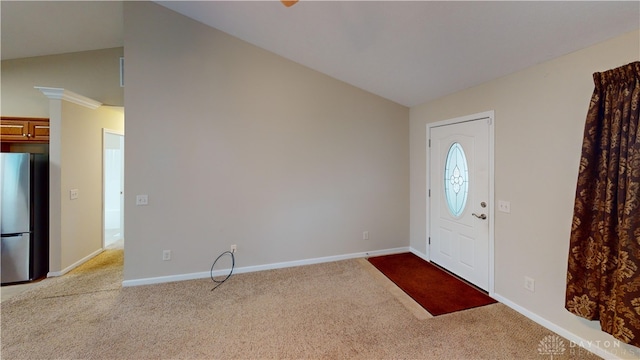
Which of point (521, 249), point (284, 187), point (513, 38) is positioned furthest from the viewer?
point (284, 187)

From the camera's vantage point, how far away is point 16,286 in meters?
3.08

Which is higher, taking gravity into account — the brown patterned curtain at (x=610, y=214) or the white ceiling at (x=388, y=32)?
the white ceiling at (x=388, y=32)

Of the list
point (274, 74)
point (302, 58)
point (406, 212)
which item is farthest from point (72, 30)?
point (406, 212)

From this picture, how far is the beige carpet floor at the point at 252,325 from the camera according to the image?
1969mm

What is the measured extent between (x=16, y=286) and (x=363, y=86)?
17.2ft

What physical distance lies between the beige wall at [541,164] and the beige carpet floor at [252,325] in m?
0.30

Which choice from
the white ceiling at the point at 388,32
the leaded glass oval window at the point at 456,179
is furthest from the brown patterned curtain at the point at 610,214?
the leaded glass oval window at the point at 456,179

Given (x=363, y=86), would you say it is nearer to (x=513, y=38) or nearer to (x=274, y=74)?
(x=274, y=74)

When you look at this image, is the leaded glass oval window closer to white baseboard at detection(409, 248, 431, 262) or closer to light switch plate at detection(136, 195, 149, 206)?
white baseboard at detection(409, 248, 431, 262)

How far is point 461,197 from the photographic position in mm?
3242

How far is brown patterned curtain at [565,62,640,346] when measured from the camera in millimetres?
1594

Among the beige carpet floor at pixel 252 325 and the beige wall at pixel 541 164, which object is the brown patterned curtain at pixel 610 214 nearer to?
the beige wall at pixel 541 164

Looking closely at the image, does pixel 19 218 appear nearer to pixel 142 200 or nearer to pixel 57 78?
pixel 142 200

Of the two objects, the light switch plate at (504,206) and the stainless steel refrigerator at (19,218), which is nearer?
the light switch plate at (504,206)
